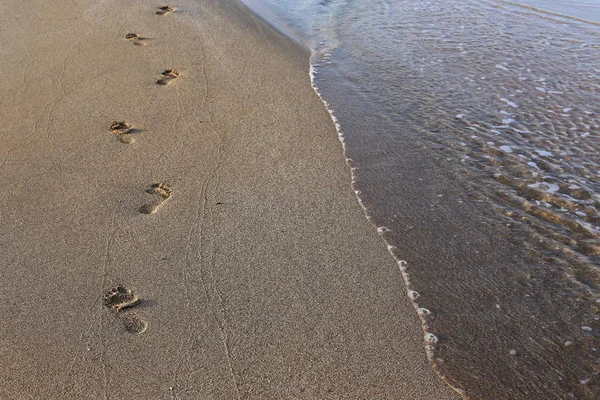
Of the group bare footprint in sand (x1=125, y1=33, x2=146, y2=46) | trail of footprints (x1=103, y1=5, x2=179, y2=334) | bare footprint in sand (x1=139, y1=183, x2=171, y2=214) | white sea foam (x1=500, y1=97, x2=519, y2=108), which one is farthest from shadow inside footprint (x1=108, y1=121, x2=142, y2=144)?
white sea foam (x1=500, y1=97, x2=519, y2=108)

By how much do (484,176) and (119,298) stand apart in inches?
114

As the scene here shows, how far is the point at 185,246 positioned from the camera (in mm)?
3365

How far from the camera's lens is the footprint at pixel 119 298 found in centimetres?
289

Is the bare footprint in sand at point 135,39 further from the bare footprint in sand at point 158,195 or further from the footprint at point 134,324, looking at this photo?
the footprint at point 134,324

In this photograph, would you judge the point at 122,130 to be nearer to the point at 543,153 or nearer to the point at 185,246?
the point at 185,246

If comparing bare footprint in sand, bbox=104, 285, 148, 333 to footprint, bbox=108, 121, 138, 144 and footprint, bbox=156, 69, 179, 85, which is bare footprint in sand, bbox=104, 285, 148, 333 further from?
footprint, bbox=156, 69, 179, 85

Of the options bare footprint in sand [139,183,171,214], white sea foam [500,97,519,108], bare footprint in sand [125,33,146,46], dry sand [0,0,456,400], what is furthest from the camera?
bare footprint in sand [125,33,146,46]

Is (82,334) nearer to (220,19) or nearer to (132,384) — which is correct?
(132,384)

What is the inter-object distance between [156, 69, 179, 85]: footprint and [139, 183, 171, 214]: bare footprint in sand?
6.22ft

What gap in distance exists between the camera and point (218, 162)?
4.27 meters

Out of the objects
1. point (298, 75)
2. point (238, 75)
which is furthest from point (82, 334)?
point (298, 75)

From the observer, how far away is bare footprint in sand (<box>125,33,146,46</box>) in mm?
6309

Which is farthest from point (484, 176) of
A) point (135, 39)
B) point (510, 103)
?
point (135, 39)

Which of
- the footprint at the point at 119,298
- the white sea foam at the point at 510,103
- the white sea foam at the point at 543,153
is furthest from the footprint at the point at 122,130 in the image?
the white sea foam at the point at 510,103
